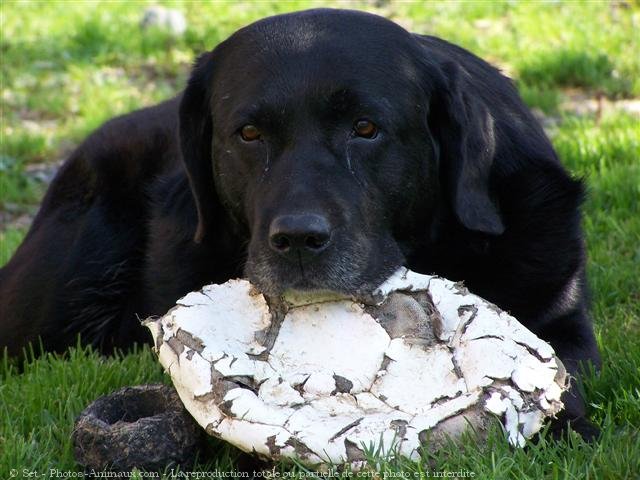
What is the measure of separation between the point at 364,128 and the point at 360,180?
167 millimetres

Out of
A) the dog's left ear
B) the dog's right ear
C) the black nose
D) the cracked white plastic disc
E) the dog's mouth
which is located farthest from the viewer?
the dog's right ear

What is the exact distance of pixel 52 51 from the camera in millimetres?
9148

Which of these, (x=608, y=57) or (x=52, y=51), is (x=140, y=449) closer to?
(x=608, y=57)

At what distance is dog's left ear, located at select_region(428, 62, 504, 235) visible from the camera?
11.6 ft

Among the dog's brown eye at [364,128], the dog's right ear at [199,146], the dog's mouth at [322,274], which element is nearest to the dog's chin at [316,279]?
the dog's mouth at [322,274]

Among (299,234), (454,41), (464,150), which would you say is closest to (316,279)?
(299,234)

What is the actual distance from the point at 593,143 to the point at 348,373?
342 cm

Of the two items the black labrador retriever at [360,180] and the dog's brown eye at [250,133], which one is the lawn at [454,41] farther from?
the dog's brown eye at [250,133]

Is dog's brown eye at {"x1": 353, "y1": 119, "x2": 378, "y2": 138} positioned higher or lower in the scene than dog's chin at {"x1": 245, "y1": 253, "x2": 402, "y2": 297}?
higher

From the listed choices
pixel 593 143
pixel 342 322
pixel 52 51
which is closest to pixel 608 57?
A: pixel 593 143

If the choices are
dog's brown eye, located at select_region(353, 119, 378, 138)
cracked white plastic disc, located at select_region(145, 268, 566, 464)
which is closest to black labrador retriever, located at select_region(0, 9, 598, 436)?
dog's brown eye, located at select_region(353, 119, 378, 138)

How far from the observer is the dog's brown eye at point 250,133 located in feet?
11.4

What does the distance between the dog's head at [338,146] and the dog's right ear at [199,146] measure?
3 cm

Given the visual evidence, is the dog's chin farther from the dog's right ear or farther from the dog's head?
the dog's right ear
